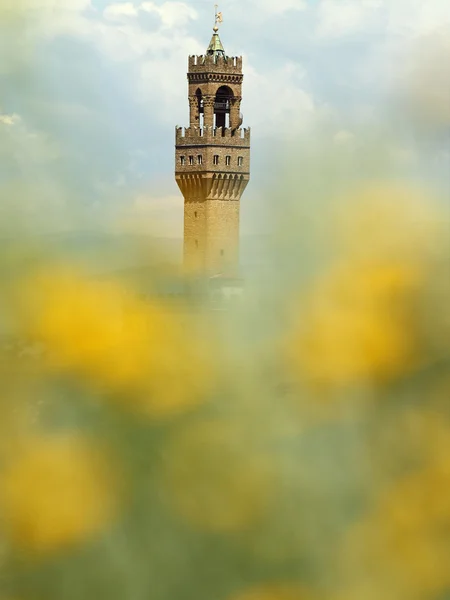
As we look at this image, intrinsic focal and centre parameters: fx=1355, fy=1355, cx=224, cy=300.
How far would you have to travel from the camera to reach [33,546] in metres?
3.94

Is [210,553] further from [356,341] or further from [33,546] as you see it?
[356,341]

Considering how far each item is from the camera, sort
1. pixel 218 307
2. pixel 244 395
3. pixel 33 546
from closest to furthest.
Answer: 1. pixel 33 546
2. pixel 244 395
3. pixel 218 307

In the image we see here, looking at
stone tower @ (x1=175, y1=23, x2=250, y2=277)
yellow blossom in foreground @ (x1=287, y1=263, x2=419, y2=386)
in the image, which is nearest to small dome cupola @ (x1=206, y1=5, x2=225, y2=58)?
stone tower @ (x1=175, y1=23, x2=250, y2=277)

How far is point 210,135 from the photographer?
20.0 m

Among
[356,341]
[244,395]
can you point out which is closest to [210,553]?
[244,395]

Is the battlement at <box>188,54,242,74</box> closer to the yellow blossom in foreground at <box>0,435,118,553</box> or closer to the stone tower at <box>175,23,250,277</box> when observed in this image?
the stone tower at <box>175,23,250,277</box>

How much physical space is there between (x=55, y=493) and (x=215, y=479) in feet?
1.60

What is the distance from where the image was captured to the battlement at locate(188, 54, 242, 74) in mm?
19141

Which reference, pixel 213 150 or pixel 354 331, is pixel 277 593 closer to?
pixel 354 331

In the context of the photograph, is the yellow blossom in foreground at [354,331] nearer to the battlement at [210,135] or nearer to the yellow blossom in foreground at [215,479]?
the yellow blossom in foreground at [215,479]

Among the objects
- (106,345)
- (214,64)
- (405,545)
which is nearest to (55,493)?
(106,345)

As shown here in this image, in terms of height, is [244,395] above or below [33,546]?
above

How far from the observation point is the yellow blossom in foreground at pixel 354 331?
4.25 metres

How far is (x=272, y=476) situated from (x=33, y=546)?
75 centimetres
